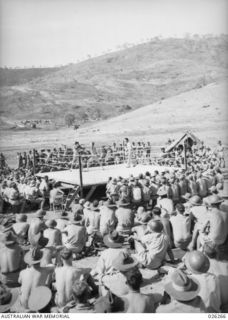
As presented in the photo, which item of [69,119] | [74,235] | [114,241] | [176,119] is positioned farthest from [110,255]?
[69,119]

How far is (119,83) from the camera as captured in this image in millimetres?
75875

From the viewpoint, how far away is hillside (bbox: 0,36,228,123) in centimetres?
6038

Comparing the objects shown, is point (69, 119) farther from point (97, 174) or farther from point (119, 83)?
point (97, 174)

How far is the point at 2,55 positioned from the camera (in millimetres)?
8133

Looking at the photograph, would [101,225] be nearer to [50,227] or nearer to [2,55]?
[50,227]

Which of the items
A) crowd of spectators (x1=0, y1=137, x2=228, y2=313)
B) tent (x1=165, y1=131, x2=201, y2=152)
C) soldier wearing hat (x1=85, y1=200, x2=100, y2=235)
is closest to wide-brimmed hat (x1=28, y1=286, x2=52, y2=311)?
crowd of spectators (x1=0, y1=137, x2=228, y2=313)

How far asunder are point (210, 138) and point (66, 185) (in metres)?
20.9

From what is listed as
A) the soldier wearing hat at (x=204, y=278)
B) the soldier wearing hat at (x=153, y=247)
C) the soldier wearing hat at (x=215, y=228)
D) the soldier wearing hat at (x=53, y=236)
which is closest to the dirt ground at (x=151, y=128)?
the soldier wearing hat at (x=53, y=236)

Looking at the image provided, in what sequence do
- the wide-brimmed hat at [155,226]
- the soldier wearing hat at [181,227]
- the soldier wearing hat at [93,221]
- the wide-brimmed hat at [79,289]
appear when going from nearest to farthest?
the wide-brimmed hat at [79,289] → the wide-brimmed hat at [155,226] → the soldier wearing hat at [181,227] → the soldier wearing hat at [93,221]

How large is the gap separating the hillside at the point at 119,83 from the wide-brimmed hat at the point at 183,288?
51.7 m

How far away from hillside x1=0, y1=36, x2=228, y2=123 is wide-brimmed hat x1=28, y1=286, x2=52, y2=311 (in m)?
51.7

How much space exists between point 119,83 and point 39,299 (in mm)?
73040

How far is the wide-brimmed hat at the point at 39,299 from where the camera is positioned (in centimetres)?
470

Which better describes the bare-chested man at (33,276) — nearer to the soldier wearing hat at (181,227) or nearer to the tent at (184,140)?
the soldier wearing hat at (181,227)
